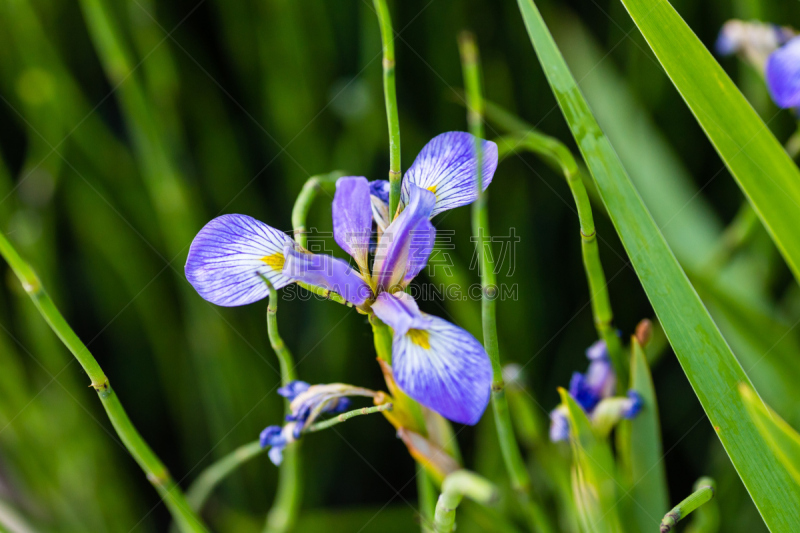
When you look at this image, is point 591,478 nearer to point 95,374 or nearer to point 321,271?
point 321,271

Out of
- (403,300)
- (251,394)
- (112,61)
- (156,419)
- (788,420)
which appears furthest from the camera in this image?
(156,419)

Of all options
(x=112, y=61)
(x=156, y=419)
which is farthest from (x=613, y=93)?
(x=156, y=419)

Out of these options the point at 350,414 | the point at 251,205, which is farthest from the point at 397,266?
the point at 251,205

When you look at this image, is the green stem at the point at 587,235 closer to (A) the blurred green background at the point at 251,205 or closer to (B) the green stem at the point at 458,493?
(B) the green stem at the point at 458,493

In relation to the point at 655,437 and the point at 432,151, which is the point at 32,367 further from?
the point at 655,437

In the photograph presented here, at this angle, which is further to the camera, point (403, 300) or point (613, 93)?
point (613, 93)

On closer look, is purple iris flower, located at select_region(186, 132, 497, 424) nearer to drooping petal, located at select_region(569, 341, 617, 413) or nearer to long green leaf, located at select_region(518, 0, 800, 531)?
long green leaf, located at select_region(518, 0, 800, 531)
